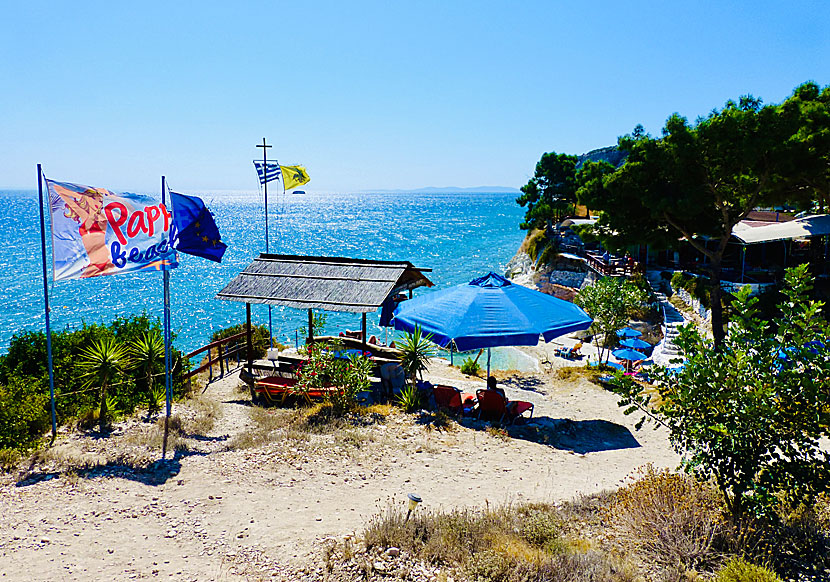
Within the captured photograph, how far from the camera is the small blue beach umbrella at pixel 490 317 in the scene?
10.8 m

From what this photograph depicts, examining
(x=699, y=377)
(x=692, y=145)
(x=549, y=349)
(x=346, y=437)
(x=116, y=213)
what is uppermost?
(x=692, y=145)

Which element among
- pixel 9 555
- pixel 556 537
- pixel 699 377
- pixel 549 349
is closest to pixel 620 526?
pixel 556 537

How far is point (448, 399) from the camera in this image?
1234cm

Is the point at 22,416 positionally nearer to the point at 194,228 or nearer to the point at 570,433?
the point at 194,228

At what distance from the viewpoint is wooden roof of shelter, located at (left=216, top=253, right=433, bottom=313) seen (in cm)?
1339

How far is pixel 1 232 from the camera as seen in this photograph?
11431 cm

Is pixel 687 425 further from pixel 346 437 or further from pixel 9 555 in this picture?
pixel 9 555

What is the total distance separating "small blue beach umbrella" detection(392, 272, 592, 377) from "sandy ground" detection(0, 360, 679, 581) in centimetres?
195

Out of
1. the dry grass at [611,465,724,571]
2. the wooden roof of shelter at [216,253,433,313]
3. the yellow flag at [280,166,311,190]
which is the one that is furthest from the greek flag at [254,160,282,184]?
the dry grass at [611,465,724,571]

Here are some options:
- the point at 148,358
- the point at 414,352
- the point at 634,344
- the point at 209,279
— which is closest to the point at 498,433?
the point at 414,352

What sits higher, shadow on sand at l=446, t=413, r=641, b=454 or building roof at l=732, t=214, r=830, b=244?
building roof at l=732, t=214, r=830, b=244

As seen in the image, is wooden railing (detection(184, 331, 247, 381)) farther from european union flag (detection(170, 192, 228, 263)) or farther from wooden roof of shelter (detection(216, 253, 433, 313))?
european union flag (detection(170, 192, 228, 263))

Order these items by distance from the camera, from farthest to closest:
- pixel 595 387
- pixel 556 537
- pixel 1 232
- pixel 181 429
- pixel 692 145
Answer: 1. pixel 1 232
2. pixel 692 145
3. pixel 595 387
4. pixel 181 429
5. pixel 556 537

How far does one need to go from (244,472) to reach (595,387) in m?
11.3
